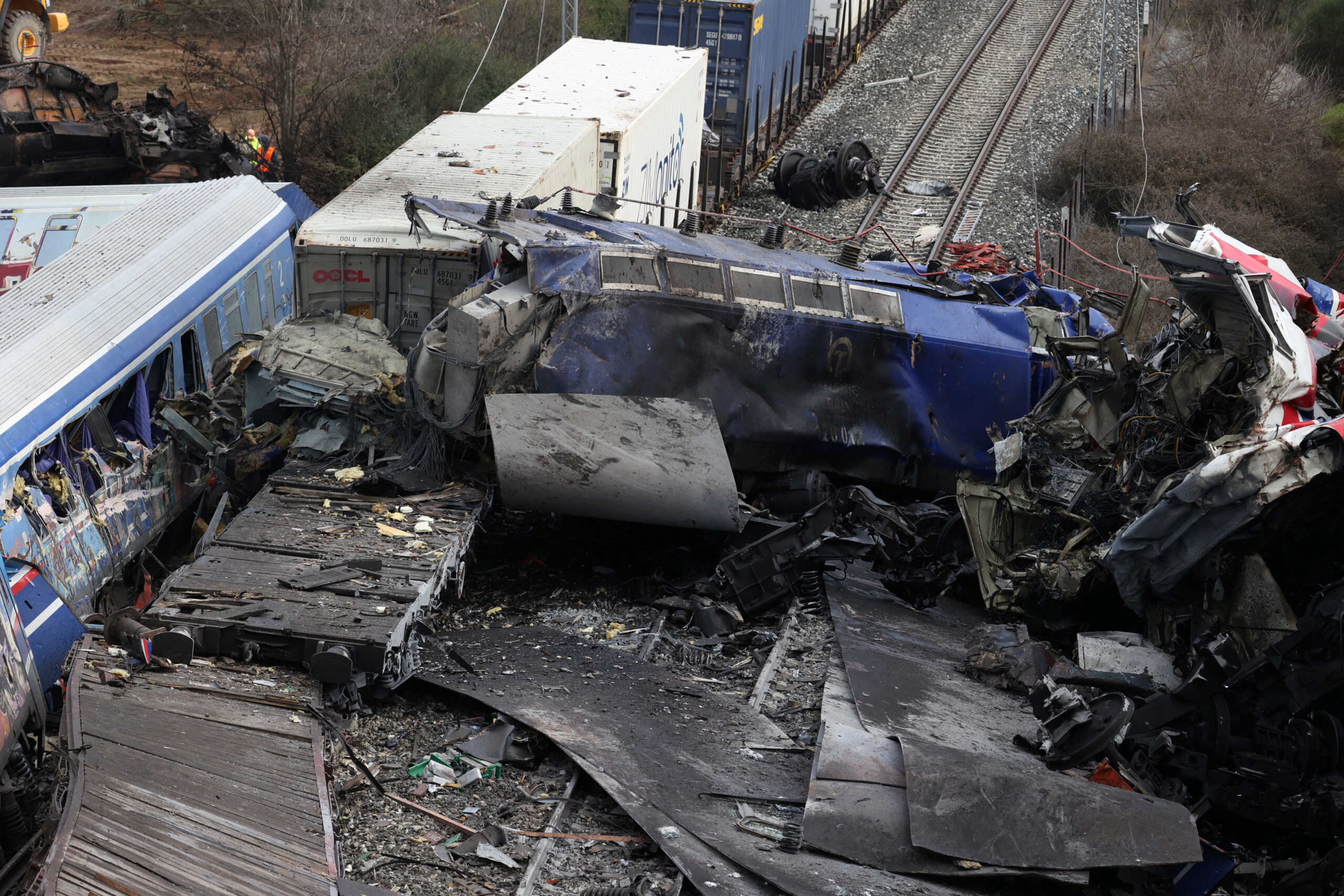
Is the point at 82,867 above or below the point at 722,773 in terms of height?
above

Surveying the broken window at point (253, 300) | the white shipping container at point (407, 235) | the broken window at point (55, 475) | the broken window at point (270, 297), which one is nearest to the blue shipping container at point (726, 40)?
the white shipping container at point (407, 235)

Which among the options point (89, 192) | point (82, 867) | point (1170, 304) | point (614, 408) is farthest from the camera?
point (89, 192)

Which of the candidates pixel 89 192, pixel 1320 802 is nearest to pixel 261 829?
pixel 1320 802

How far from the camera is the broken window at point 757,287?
10.4m

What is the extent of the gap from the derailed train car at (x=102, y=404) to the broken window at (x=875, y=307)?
5.91 metres

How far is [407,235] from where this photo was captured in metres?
12.6

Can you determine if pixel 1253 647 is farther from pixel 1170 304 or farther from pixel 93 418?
pixel 93 418

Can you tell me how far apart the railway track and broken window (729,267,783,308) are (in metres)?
6.96

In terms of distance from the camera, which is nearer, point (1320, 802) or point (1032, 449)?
point (1320, 802)

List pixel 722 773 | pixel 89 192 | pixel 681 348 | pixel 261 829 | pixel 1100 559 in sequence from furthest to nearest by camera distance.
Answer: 1. pixel 89 192
2. pixel 681 348
3. pixel 1100 559
4. pixel 722 773
5. pixel 261 829

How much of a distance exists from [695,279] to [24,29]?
710 inches

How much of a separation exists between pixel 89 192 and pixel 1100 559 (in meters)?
12.4

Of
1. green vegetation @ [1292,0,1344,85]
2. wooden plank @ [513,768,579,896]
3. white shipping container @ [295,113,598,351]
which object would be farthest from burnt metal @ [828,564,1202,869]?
green vegetation @ [1292,0,1344,85]

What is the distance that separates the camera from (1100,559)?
862 centimetres
